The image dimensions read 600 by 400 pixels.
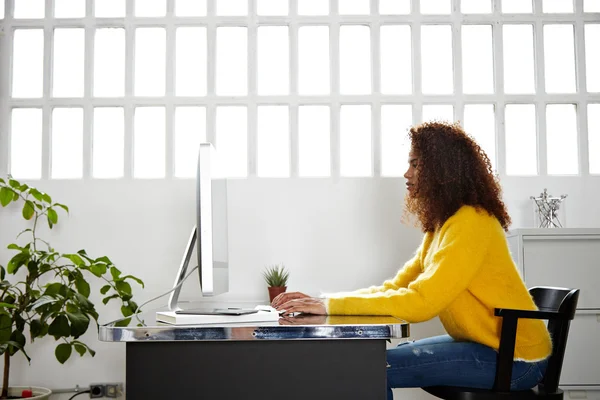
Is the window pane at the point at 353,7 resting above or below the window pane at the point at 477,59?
above

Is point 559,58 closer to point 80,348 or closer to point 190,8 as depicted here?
point 190,8

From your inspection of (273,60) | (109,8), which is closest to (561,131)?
Answer: (273,60)

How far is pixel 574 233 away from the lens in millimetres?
3338

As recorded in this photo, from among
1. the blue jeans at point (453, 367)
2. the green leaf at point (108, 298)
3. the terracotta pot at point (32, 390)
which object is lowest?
the terracotta pot at point (32, 390)

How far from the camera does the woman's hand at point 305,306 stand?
1.97m

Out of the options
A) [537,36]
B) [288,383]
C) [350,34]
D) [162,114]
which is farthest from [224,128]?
[288,383]

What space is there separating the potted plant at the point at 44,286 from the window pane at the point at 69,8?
3.32ft

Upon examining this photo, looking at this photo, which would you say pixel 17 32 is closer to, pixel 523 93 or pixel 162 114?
pixel 162 114

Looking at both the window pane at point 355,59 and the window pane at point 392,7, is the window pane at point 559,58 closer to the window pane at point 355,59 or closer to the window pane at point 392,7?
the window pane at point 392,7

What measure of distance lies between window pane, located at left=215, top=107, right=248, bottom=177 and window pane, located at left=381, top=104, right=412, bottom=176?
79 centimetres

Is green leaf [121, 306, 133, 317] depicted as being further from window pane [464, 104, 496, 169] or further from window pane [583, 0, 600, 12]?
window pane [583, 0, 600, 12]

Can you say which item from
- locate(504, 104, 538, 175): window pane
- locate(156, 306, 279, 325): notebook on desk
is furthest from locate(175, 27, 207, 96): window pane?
locate(156, 306, 279, 325): notebook on desk

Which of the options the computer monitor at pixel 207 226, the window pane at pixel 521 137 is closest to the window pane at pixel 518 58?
the window pane at pixel 521 137

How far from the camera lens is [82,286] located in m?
3.48
